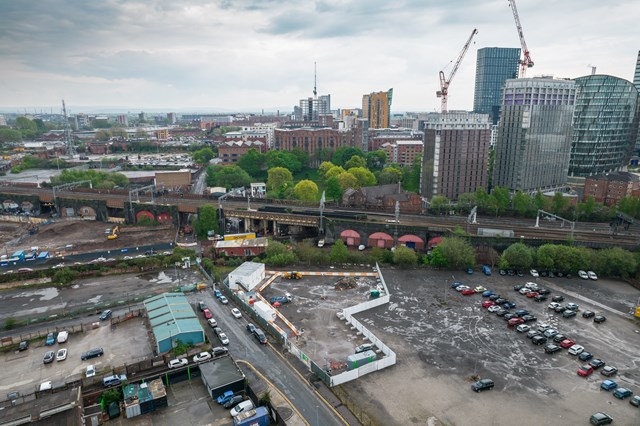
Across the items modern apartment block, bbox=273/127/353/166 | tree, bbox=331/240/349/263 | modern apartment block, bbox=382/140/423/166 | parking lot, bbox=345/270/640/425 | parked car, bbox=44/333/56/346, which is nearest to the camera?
parking lot, bbox=345/270/640/425

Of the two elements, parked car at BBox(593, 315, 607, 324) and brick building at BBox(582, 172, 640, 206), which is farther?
brick building at BBox(582, 172, 640, 206)

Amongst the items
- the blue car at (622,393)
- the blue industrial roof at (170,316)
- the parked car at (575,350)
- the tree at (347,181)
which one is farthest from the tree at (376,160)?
the blue car at (622,393)

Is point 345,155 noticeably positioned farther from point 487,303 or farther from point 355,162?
point 487,303

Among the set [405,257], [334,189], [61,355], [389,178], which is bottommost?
[61,355]

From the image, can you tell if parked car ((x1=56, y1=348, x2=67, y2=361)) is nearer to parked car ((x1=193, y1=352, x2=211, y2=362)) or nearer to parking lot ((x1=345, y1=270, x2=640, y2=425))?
parked car ((x1=193, y1=352, x2=211, y2=362))

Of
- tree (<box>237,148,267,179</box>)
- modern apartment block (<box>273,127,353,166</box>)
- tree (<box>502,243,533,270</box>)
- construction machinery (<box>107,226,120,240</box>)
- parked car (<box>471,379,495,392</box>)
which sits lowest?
parked car (<box>471,379,495,392</box>)

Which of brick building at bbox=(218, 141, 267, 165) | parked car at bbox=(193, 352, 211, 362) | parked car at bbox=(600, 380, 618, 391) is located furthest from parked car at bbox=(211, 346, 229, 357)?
brick building at bbox=(218, 141, 267, 165)

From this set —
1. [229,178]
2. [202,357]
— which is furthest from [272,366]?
[229,178]

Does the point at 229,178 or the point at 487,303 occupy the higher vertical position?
the point at 229,178
